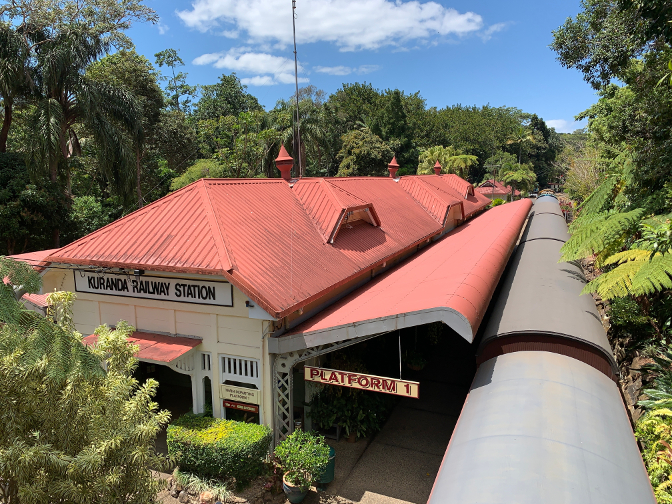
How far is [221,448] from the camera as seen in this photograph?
28.2 feet

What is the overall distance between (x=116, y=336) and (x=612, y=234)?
A: 1094 centimetres

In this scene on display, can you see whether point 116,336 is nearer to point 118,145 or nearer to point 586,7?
point 586,7

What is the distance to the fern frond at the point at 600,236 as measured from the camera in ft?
34.9

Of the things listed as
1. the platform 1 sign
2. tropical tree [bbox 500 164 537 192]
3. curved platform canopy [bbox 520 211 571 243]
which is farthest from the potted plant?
tropical tree [bbox 500 164 537 192]

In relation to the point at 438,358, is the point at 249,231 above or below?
above

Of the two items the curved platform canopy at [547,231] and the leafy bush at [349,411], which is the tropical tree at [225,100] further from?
the leafy bush at [349,411]

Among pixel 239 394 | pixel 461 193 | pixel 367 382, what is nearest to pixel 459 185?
pixel 461 193

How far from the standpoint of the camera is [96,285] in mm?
10367

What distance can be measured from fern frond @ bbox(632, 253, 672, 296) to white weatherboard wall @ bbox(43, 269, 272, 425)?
6999 millimetres

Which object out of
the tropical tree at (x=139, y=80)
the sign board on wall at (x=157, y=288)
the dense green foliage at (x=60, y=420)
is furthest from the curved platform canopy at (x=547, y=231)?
the tropical tree at (x=139, y=80)

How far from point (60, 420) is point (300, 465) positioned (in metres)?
4.55

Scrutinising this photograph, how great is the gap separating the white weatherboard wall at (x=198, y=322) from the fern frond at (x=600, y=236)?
295 inches

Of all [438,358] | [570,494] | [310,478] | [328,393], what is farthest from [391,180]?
[570,494]

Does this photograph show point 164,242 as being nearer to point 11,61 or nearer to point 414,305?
point 414,305
